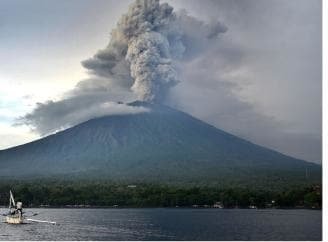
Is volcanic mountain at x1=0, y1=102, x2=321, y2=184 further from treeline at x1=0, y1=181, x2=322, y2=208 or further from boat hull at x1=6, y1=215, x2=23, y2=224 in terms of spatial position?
boat hull at x1=6, y1=215, x2=23, y2=224

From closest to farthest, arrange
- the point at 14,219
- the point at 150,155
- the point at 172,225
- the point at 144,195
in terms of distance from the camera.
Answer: the point at 172,225 < the point at 14,219 < the point at 144,195 < the point at 150,155

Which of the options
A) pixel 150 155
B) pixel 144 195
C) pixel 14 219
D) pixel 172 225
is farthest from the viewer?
pixel 150 155

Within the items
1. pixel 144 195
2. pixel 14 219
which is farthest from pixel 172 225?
pixel 144 195

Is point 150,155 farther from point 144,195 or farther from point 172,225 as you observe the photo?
point 172,225

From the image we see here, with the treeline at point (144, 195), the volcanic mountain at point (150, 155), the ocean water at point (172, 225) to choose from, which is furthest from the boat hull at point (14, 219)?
the volcanic mountain at point (150, 155)

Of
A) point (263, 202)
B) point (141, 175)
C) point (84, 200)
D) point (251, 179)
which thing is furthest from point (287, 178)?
point (84, 200)

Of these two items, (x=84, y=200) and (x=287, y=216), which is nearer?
(x=287, y=216)
